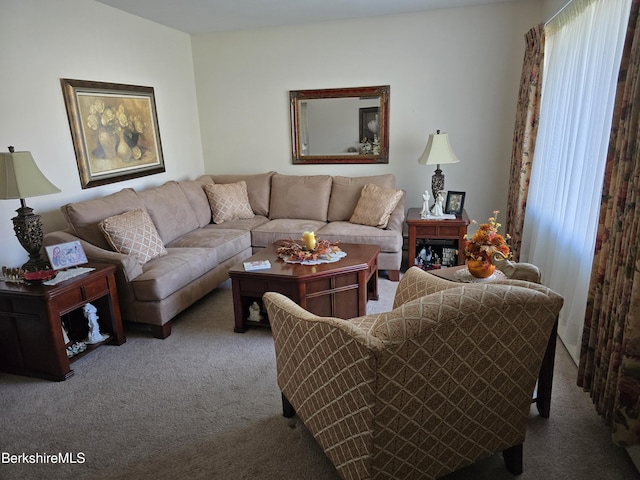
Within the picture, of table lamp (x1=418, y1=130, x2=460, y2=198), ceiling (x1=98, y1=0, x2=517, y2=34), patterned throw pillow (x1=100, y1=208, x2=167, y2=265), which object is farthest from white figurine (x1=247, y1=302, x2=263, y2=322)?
ceiling (x1=98, y1=0, x2=517, y2=34)

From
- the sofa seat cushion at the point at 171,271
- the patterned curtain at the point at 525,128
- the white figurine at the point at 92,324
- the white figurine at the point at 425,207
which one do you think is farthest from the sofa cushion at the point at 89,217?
the patterned curtain at the point at 525,128

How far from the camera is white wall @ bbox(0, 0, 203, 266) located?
10.1 feet

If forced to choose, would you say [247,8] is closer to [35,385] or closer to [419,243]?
[419,243]

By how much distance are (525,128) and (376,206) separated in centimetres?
150

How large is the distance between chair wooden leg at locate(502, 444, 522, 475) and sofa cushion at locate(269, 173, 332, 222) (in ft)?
10.4

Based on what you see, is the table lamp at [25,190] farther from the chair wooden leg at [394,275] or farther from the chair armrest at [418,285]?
the chair wooden leg at [394,275]

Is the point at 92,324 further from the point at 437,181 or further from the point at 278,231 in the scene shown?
the point at 437,181

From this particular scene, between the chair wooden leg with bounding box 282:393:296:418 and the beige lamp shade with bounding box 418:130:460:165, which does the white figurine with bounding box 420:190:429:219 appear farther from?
the chair wooden leg with bounding box 282:393:296:418

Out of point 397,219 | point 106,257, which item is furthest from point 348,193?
point 106,257

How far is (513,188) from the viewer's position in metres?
4.22

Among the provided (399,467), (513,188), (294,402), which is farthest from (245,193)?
(399,467)

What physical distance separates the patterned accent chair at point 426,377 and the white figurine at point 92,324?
6.18ft

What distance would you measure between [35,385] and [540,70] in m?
4.39

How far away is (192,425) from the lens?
2.20 m
